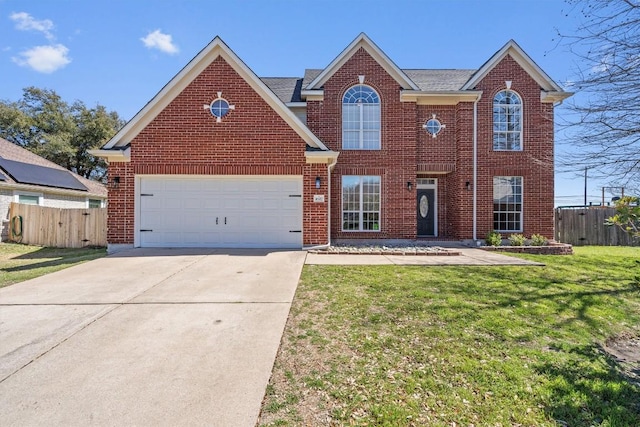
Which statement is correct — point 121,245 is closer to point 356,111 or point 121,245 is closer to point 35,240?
point 35,240

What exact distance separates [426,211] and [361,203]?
10.6ft

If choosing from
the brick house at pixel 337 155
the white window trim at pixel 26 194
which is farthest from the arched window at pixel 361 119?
the white window trim at pixel 26 194

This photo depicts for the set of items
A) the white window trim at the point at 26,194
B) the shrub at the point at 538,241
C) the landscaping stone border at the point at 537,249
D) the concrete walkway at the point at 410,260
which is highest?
the white window trim at the point at 26,194

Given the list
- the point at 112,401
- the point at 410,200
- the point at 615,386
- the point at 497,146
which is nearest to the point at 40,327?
the point at 112,401

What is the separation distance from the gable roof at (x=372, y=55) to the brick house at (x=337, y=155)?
2.0 inches

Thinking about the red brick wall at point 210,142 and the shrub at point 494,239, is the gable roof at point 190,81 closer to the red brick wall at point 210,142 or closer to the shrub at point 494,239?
the red brick wall at point 210,142

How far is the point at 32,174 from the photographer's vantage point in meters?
15.9

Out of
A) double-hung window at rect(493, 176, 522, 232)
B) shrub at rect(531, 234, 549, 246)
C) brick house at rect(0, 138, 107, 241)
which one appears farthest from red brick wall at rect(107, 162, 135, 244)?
shrub at rect(531, 234, 549, 246)

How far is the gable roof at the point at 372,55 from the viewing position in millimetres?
12062

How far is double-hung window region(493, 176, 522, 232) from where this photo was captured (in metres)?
12.7

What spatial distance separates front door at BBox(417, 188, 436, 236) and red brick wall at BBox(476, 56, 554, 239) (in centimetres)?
183

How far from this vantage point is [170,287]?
580 cm

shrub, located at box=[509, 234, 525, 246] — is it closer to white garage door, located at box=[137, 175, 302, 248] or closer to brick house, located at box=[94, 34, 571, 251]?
brick house, located at box=[94, 34, 571, 251]

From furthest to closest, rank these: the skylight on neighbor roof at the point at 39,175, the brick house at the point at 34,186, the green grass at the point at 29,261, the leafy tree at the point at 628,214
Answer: the skylight on neighbor roof at the point at 39,175 < the brick house at the point at 34,186 < the green grass at the point at 29,261 < the leafy tree at the point at 628,214
